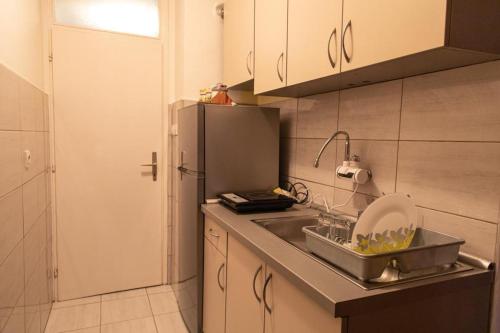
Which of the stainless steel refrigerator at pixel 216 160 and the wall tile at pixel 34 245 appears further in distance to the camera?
the stainless steel refrigerator at pixel 216 160

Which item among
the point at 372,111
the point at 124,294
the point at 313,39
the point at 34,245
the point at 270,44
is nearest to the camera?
the point at 313,39

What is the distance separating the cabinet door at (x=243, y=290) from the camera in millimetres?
1288

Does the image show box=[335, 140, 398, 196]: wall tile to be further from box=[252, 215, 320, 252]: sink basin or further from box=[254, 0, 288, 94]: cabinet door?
box=[254, 0, 288, 94]: cabinet door

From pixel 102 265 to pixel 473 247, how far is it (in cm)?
259

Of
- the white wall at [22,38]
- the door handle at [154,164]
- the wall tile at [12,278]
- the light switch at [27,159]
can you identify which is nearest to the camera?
the wall tile at [12,278]

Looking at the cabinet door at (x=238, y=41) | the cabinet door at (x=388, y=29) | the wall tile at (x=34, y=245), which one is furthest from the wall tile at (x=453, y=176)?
the wall tile at (x=34, y=245)

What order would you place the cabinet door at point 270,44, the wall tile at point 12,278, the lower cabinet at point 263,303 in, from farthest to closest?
the cabinet door at point 270,44 → the wall tile at point 12,278 → the lower cabinet at point 263,303

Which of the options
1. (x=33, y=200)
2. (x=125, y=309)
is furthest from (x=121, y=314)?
(x=33, y=200)

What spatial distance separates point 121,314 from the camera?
8.07ft

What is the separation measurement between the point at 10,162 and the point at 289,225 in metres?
1.27

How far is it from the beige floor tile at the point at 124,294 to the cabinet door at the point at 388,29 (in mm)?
2447

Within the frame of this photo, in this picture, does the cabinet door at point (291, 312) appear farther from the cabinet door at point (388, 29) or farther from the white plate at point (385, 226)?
the cabinet door at point (388, 29)

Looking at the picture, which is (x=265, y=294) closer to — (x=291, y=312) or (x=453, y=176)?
(x=291, y=312)

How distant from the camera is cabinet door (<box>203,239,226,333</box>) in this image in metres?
1.68
